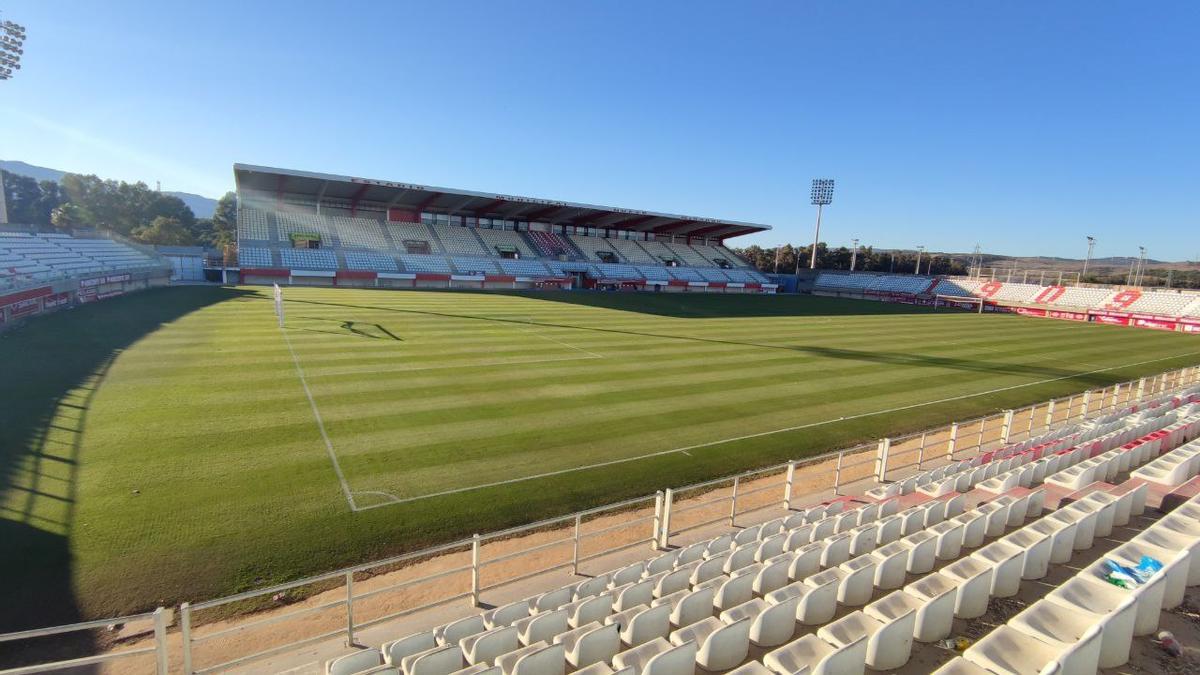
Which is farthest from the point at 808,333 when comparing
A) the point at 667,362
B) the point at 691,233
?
the point at 691,233

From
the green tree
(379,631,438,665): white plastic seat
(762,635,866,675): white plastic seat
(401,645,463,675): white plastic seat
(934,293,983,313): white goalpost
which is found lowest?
(379,631,438,665): white plastic seat

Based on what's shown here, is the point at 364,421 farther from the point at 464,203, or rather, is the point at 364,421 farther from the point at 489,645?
the point at 464,203

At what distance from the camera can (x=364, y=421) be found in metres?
13.7

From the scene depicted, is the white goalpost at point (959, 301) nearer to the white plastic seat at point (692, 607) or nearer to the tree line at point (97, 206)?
the white plastic seat at point (692, 607)

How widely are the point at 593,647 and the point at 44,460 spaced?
Answer: 12.3 meters

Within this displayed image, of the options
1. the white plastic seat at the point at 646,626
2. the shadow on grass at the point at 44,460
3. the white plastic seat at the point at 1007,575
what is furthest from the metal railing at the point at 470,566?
the white plastic seat at the point at 1007,575

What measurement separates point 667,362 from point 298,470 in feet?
47.5

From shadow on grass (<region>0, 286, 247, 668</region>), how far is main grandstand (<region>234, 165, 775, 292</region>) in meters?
30.0

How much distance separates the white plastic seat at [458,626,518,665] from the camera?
4938 millimetres

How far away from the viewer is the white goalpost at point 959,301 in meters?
61.7

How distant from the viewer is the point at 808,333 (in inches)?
1319

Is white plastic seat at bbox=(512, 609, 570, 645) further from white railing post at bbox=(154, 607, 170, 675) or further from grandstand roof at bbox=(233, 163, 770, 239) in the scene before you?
grandstand roof at bbox=(233, 163, 770, 239)

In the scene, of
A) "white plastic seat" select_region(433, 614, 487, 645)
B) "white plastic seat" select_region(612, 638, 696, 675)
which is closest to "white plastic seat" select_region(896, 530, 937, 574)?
"white plastic seat" select_region(612, 638, 696, 675)

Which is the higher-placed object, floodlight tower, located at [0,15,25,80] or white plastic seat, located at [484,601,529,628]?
floodlight tower, located at [0,15,25,80]
